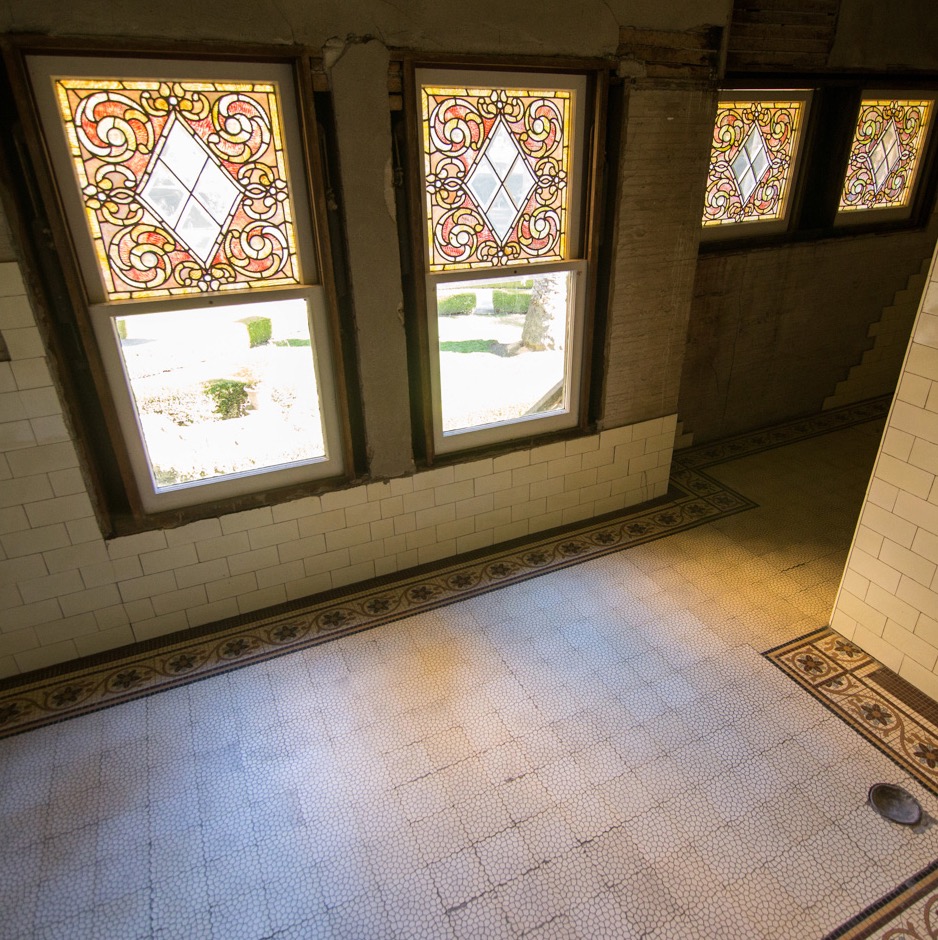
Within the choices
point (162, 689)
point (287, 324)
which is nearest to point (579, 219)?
point (287, 324)

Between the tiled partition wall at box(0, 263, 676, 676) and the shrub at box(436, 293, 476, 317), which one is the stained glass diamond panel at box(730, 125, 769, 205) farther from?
the shrub at box(436, 293, 476, 317)

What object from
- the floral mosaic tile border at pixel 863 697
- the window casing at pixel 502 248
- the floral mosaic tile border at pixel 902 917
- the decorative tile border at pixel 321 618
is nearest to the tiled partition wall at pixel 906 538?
the floral mosaic tile border at pixel 863 697

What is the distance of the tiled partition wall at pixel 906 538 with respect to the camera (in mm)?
2363

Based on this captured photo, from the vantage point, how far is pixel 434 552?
3521 millimetres

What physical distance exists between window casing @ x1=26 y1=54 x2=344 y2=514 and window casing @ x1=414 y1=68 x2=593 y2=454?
0.56 metres

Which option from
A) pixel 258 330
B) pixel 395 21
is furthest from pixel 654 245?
pixel 258 330

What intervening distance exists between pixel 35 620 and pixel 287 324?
1.67 metres

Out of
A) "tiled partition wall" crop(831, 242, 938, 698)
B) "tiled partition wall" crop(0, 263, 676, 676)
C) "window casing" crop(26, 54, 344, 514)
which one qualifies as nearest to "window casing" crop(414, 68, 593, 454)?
"tiled partition wall" crop(0, 263, 676, 676)

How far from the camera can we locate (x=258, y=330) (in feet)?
8.94

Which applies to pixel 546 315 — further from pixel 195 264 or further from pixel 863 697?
pixel 863 697

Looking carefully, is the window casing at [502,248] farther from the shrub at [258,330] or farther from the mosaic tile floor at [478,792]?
the mosaic tile floor at [478,792]

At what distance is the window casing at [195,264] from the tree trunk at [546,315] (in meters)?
1.07

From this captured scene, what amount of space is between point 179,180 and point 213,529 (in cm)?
146

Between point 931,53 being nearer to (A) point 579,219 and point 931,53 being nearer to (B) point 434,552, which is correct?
(A) point 579,219
